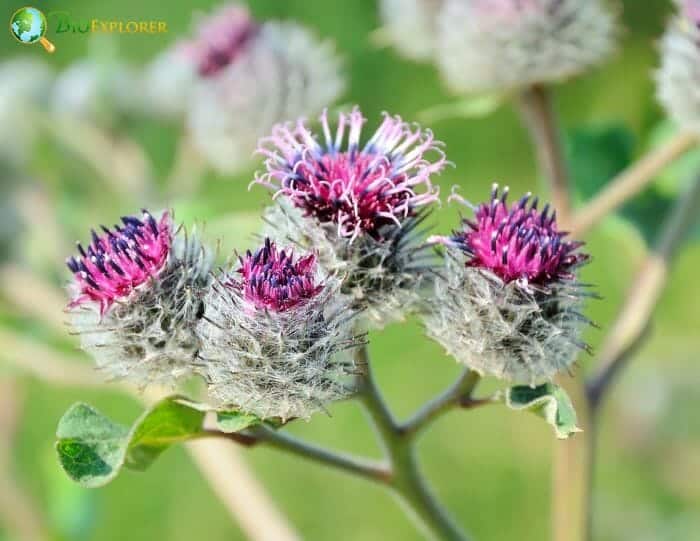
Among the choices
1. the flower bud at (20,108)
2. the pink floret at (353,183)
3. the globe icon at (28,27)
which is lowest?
the pink floret at (353,183)

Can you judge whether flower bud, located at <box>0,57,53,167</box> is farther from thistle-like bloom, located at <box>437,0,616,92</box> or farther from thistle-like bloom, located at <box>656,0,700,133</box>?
thistle-like bloom, located at <box>656,0,700,133</box>

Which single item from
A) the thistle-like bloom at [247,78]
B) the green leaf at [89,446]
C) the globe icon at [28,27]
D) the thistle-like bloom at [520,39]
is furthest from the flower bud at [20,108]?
the green leaf at [89,446]

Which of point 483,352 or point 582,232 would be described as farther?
point 582,232

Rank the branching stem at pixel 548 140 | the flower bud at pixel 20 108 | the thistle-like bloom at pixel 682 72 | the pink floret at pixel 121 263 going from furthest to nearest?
1. the flower bud at pixel 20 108
2. the branching stem at pixel 548 140
3. the thistle-like bloom at pixel 682 72
4. the pink floret at pixel 121 263

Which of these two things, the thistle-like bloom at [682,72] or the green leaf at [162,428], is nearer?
the green leaf at [162,428]

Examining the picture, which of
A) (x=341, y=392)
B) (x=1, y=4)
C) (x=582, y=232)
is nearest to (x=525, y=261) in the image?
(x=341, y=392)

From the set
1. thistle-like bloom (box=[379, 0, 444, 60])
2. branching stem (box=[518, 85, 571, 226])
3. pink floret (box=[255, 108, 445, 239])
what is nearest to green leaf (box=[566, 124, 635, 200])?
branching stem (box=[518, 85, 571, 226])

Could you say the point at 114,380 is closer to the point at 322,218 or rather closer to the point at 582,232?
the point at 322,218

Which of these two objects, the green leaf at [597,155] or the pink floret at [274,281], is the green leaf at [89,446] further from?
the green leaf at [597,155]
